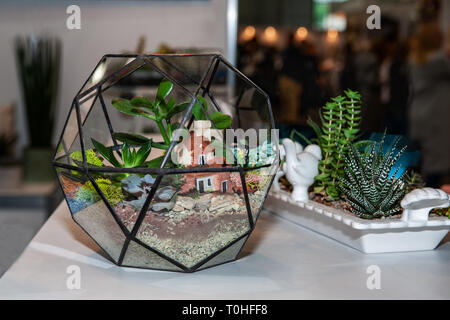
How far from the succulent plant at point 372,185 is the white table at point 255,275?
7 cm

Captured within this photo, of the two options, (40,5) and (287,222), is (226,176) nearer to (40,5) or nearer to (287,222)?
(287,222)

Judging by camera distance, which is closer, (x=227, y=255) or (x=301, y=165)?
(x=227, y=255)

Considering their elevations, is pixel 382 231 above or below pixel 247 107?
below

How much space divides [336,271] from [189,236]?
21 centimetres

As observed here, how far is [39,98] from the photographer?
406cm

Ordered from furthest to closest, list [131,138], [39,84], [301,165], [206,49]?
[39,84] → [206,49] → [301,165] → [131,138]

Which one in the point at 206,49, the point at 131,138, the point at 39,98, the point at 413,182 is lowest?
the point at 39,98

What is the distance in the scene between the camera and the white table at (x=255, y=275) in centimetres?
69

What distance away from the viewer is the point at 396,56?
15.1 ft

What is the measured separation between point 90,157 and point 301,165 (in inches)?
14.7

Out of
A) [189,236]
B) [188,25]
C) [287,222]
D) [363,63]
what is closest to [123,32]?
[188,25]

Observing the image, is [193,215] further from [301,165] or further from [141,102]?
[301,165]

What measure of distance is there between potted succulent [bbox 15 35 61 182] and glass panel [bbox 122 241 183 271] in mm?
3341

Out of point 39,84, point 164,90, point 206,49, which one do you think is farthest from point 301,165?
point 39,84
